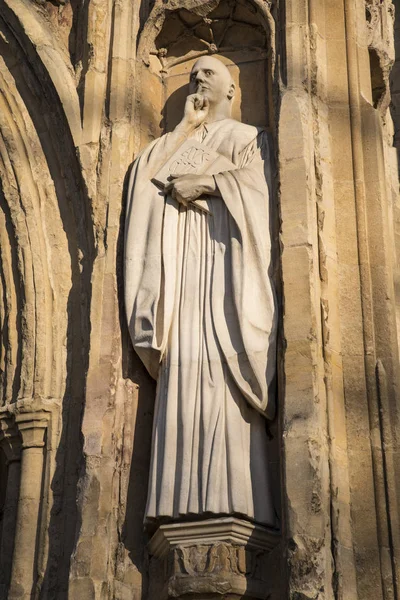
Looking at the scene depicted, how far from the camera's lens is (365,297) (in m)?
6.53

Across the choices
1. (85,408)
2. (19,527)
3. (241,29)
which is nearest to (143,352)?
(85,408)

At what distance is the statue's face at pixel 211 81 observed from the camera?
24.3ft

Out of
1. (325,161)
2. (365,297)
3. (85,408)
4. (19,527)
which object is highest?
(325,161)

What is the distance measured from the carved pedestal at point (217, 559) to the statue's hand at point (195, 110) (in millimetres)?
2728

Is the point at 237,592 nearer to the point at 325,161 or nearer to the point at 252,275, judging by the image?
the point at 252,275

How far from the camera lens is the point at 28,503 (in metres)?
7.08

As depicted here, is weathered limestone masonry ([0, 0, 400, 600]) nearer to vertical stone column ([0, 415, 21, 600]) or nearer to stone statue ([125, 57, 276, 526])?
vertical stone column ([0, 415, 21, 600])

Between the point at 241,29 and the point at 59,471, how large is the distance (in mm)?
3258

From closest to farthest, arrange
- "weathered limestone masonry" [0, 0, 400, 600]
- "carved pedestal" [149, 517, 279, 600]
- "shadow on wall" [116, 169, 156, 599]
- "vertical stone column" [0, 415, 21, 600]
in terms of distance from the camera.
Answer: "carved pedestal" [149, 517, 279, 600] < "weathered limestone masonry" [0, 0, 400, 600] < "shadow on wall" [116, 169, 156, 599] < "vertical stone column" [0, 415, 21, 600]

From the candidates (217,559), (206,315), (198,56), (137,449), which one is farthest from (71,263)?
(217,559)

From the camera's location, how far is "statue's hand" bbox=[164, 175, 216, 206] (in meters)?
6.83

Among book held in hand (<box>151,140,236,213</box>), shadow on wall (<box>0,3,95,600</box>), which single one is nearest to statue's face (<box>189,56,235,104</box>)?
book held in hand (<box>151,140,236,213</box>)

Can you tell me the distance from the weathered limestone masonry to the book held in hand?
35 centimetres

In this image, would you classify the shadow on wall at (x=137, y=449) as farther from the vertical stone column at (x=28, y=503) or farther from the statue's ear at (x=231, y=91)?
the statue's ear at (x=231, y=91)
